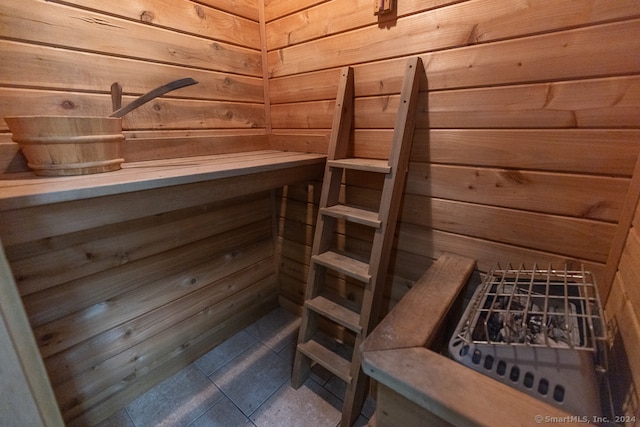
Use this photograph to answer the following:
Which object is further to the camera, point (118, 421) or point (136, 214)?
point (118, 421)

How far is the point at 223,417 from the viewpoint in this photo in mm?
1315

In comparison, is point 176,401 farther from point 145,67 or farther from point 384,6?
point 384,6

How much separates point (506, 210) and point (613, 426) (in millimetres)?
636

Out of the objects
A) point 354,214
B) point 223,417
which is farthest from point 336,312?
point 223,417

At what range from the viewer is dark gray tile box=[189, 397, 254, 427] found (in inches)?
50.6

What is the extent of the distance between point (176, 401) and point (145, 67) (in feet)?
5.19

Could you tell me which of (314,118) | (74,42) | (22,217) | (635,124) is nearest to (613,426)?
(635,124)

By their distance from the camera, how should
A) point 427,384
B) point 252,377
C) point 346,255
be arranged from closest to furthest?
1. point 427,384
2. point 346,255
3. point 252,377

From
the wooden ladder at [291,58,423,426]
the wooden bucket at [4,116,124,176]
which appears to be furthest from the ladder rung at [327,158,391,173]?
the wooden bucket at [4,116,124,176]

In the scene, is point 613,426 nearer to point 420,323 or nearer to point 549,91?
point 420,323

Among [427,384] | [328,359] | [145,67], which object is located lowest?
[328,359]

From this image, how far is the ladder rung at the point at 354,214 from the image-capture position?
45.9 inches

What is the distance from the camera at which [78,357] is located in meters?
1.19

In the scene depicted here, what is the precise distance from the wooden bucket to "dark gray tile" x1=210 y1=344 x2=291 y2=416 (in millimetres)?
1204
